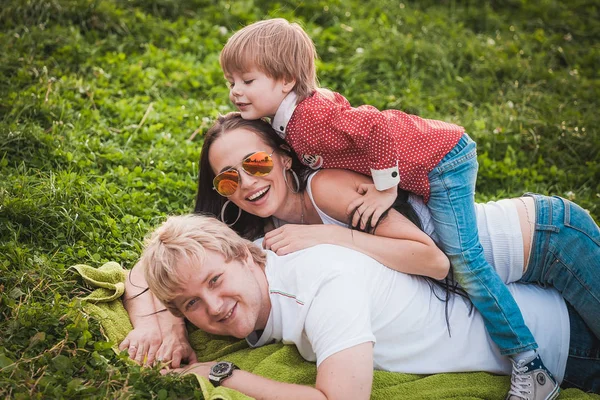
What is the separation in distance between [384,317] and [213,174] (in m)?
1.34

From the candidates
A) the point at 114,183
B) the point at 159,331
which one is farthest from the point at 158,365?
the point at 114,183

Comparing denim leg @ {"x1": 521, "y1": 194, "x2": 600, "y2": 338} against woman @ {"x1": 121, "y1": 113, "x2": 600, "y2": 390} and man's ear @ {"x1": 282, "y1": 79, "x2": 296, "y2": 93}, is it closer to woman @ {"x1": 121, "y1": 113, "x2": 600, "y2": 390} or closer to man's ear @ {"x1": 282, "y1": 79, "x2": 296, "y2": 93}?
woman @ {"x1": 121, "y1": 113, "x2": 600, "y2": 390}

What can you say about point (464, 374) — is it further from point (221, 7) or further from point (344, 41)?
point (221, 7)

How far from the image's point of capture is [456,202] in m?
3.73

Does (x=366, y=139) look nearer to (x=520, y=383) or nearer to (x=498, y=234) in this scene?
(x=498, y=234)

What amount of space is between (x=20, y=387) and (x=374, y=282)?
5.75 ft

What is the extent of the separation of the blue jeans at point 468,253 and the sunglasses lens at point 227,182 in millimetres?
1081

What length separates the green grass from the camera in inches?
145

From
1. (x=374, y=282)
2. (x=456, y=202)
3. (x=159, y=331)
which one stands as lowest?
(x=159, y=331)

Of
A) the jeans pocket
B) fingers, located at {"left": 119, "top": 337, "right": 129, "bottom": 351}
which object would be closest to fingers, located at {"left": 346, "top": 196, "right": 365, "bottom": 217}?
the jeans pocket

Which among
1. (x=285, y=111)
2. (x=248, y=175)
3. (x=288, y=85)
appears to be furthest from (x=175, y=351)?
(x=288, y=85)

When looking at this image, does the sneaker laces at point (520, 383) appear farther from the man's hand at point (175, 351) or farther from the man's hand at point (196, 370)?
the man's hand at point (175, 351)

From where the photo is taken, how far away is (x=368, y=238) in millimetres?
3561

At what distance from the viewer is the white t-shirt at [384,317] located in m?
3.15
